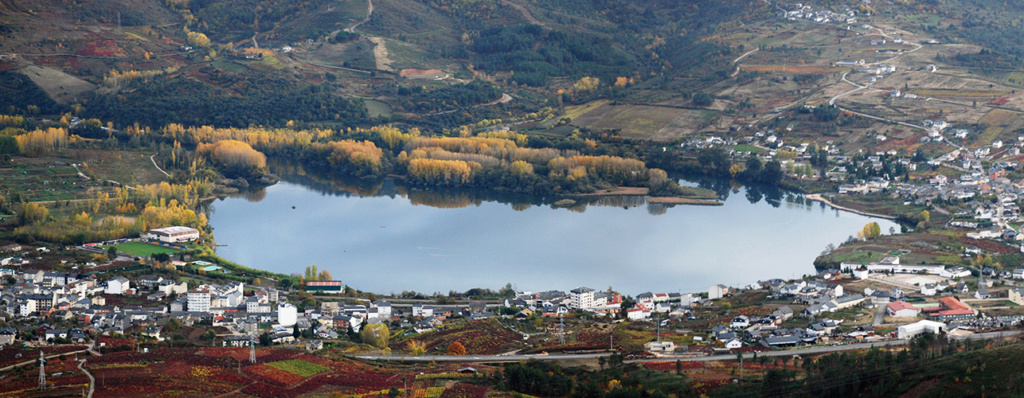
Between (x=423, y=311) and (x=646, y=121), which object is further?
(x=646, y=121)

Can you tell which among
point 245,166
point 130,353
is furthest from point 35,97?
point 130,353

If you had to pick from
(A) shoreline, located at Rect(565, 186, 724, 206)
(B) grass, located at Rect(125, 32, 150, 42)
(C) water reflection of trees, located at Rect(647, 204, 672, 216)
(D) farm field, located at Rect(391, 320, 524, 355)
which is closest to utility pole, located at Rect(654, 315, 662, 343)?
(D) farm field, located at Rect(391, 320, 524, 355)

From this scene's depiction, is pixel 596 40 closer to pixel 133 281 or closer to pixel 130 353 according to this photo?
pixel 133 281

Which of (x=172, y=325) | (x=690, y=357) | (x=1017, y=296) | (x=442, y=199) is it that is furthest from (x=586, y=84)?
(x=690, y=357)

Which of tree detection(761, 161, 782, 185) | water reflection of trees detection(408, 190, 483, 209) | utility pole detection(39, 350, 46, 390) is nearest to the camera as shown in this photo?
utility pole detection(39, 350, 46, 390)

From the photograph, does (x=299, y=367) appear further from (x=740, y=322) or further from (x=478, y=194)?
(x=478, y=194)

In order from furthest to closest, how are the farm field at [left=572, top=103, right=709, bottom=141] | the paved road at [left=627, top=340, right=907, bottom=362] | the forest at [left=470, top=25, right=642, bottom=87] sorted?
the forest at [left=470, top=25, right=642, bottom=87], the farm field at [left=572, top=103, right=709, bottom=141], the paved road at [left=627, top=340, right=907, bottom=362]

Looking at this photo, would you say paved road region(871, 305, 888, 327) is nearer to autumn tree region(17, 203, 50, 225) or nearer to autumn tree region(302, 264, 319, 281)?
autumn tree region(302, 264, 319, 281)

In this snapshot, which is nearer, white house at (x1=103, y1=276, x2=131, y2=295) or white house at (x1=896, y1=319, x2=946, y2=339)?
white house at (x1=896, y1=319, x2=946, y2=339)
